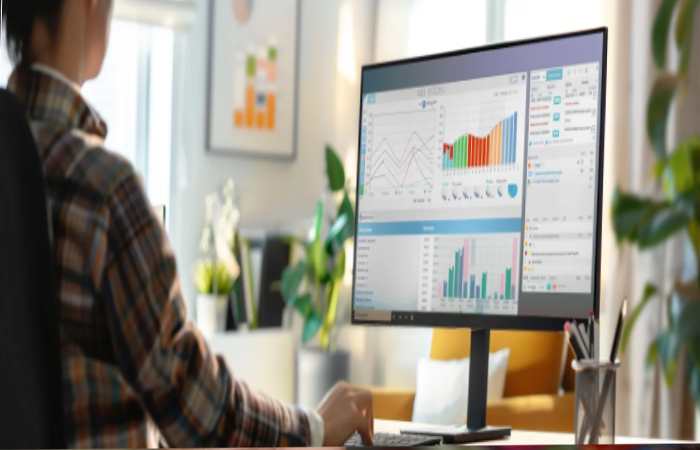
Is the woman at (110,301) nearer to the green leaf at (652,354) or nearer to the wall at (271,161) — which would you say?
the green leaf at (652,354)

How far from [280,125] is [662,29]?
1.88 m

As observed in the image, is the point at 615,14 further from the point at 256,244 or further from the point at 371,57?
the point at 256,244

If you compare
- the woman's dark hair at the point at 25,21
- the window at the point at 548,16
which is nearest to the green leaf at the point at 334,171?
the window at the point at 548,16

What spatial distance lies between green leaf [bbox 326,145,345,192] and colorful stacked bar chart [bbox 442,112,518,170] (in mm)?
2889

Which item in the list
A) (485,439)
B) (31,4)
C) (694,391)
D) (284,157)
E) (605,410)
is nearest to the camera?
(31,4)

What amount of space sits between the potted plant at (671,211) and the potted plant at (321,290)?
1.21 metres

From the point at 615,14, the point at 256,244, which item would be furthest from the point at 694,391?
the point at 256,244

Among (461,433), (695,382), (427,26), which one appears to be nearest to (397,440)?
(461,433)

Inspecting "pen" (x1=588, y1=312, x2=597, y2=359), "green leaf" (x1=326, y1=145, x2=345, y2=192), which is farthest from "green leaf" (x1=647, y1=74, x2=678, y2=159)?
→ "pen" (x1=588, y1=312, x2=597, y2=359)

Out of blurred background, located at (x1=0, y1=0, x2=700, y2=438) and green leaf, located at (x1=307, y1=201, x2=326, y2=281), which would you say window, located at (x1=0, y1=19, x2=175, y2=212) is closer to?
blurred background, located at (x1=0, y1=0, x2=700, y2=438)

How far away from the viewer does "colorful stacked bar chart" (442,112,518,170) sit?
1.37 meters

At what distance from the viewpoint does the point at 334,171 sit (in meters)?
4.33

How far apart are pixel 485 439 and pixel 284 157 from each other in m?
3.32

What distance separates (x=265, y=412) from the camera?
0.89 m
